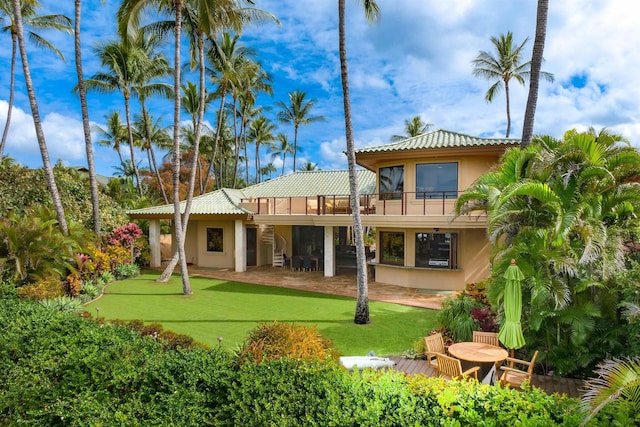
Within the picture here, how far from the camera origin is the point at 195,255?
24094 millimetres

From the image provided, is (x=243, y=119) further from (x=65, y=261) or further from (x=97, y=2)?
(x=65, y=261)

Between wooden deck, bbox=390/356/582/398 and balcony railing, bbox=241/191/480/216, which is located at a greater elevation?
balcony railing, bbox=241/191/480/216

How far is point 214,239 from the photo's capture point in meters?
23.1

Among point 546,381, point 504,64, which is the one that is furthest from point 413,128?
point 546,381

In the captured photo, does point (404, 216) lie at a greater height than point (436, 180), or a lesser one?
lesser

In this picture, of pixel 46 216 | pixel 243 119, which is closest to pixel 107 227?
pixel 46 216

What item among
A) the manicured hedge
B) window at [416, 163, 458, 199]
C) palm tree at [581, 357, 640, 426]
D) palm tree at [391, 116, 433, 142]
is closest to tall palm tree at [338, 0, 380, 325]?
window at [416, 163, 458, 199]

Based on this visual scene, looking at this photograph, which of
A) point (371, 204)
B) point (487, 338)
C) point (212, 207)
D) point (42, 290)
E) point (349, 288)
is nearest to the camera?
point (487, 338)

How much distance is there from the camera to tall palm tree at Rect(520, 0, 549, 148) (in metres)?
9.27

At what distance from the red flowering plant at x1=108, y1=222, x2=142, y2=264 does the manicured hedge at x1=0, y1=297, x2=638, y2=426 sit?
1452cm

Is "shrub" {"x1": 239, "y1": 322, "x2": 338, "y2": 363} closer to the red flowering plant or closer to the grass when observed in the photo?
the grass

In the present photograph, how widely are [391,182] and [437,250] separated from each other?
3.81 metres

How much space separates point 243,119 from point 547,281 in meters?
34.4

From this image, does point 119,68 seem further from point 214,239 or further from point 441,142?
point 441,142
